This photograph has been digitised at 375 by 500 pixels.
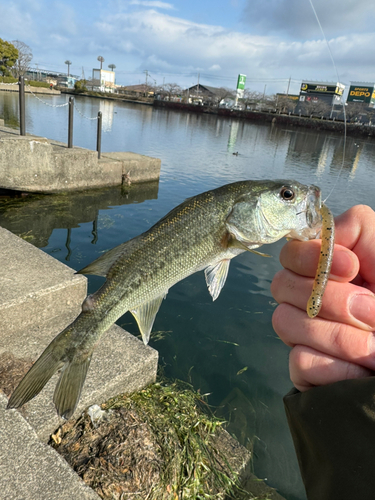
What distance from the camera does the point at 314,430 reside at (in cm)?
162

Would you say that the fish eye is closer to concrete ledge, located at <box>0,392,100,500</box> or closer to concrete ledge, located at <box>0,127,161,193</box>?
concrete ledge, located at <box>0,392,100,500</box>

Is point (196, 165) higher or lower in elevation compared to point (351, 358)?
lower

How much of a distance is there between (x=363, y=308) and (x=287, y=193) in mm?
718

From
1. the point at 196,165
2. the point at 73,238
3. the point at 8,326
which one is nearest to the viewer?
the point at 8,326

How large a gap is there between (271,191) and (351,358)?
0.99 metres

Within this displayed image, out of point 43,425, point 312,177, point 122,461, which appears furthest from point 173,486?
point 312,177

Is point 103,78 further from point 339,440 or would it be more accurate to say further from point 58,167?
point 339,440

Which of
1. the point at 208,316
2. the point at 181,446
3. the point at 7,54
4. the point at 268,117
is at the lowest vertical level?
the point at 208,316

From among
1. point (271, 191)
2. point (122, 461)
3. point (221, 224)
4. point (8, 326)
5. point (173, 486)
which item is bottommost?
point (173, 486)

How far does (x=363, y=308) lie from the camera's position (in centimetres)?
173

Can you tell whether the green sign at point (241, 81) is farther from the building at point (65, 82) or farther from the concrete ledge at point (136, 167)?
the concrete ledge at point (136, 167)

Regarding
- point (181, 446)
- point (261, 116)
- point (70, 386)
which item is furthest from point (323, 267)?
point (261, 116)

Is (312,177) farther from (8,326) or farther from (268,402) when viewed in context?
(8,326)

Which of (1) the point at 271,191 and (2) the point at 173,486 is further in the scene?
(2) the point at 173,486
